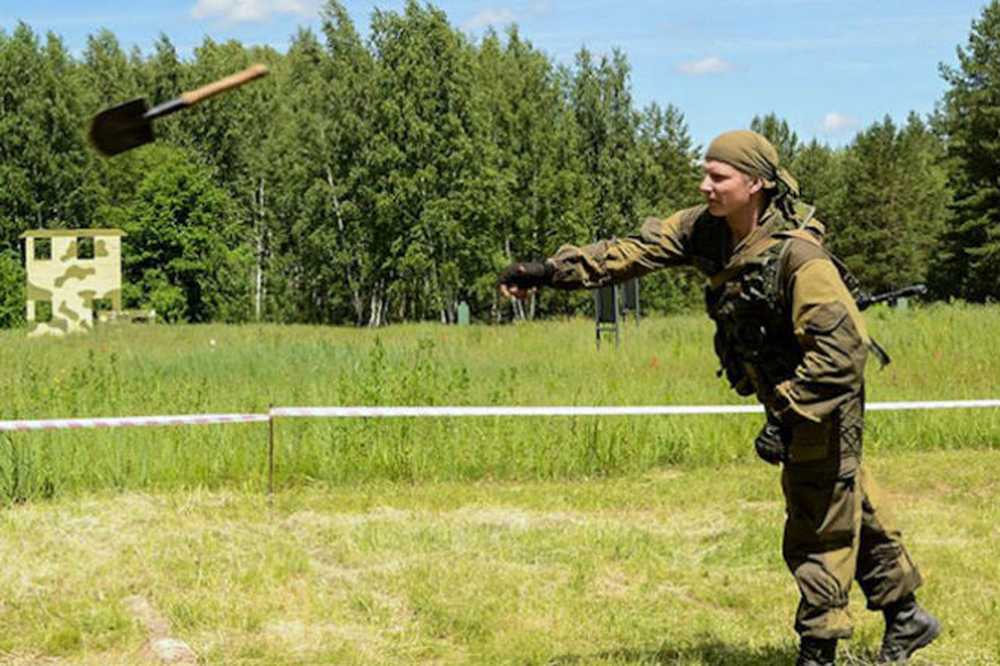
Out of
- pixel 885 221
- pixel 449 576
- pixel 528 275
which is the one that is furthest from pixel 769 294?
pixel 885 221

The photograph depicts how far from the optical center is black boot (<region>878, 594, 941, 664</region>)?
4613 millimetres

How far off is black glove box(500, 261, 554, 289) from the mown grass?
1.65 metres

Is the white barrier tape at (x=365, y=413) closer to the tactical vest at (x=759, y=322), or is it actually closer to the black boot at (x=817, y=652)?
the tactical vest at (x=759, y=322)

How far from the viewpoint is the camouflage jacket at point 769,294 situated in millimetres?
4031

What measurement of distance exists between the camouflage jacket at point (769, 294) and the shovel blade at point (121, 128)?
65.7 inches

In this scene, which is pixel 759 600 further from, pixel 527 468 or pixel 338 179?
pixel 338 179

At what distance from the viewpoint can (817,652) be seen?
4309mm

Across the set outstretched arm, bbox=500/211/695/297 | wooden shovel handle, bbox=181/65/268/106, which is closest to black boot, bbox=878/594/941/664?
outstretched arm, bbox=500/211/695/297

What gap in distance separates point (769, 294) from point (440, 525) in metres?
3.90

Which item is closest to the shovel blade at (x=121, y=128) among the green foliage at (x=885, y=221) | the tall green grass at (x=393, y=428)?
the tall green grass at (x=393, y=428)

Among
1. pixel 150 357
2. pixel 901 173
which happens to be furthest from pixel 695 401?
pixel 901 173

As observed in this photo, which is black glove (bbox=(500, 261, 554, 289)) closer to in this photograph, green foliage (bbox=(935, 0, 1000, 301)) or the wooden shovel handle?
the wooden shovel handle

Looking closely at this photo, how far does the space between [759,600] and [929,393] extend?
25.7 feet

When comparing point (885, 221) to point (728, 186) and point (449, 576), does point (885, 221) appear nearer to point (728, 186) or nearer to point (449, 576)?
point (449, 576)
